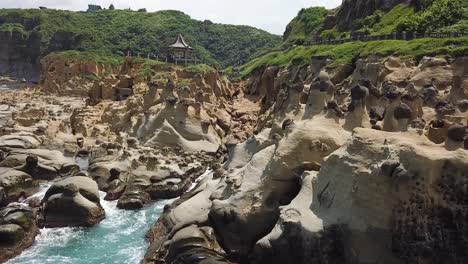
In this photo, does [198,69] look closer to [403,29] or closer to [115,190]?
[403,29]

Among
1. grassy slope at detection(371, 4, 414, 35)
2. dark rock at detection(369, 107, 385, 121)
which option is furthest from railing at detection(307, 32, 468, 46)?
dark rock at detection(369, 107, 385, 121)

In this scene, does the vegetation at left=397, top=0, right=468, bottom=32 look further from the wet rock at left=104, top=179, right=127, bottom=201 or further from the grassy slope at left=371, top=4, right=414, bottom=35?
the wet rock at left=104, top=179, right=127, bottom=201

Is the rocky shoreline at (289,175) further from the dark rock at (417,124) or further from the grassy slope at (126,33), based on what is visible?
the grassy slope at (126,33)

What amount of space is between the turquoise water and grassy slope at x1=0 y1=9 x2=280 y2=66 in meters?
118

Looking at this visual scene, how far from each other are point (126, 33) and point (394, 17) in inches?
4380

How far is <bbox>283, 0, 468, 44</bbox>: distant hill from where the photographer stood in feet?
209

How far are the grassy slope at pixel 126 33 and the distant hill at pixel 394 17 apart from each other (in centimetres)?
6285

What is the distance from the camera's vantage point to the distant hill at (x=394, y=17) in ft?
209

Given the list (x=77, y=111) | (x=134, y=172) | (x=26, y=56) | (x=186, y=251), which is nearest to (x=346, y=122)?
(x=186, y=251)

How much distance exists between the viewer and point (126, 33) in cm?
17038

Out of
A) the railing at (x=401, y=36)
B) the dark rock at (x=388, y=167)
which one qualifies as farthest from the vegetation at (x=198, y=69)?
the dark rock at (x=388, y=167)

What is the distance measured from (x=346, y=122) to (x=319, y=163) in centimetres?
358

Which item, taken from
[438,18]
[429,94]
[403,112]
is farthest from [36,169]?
[438,18]

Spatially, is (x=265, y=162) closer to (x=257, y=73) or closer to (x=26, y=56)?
(x=257, y=73)
